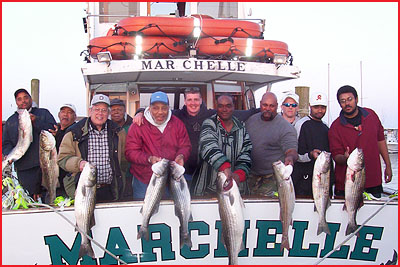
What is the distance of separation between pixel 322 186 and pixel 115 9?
5721 mm

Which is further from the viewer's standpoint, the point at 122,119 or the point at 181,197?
→ the point at 122,119

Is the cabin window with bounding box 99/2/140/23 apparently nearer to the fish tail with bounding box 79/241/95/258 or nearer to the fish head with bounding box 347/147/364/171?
the fish tail with bounding box 79/241/95/258

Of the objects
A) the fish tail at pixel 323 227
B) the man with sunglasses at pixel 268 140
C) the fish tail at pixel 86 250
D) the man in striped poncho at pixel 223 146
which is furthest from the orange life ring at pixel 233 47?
the fish tail at pixel 86 250

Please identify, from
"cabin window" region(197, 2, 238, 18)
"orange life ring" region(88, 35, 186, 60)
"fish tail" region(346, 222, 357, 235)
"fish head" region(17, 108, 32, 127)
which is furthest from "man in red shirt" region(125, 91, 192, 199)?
"cabin window" region(197, 2, 238, 18)

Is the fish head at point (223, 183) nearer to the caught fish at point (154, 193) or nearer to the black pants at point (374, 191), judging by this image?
the caught fish at point (154, 193)

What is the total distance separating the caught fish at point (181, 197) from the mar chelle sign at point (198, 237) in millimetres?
213

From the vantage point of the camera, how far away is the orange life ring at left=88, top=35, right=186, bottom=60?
18.7 ft

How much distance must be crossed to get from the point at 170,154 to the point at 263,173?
44.5 inches

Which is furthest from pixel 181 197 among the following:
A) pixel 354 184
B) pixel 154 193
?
pixel 354 184

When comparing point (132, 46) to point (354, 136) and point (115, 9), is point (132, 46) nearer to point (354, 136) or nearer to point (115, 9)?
point (115, 9)

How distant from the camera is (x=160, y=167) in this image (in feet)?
11.5

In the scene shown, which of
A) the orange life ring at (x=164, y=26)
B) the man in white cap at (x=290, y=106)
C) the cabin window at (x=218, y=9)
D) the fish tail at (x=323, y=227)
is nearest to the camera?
the fish tail at (x=323, y=227)

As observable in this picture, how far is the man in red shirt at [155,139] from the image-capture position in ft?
13.1

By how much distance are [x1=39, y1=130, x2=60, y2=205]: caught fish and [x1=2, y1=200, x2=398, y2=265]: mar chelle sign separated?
0.41m
